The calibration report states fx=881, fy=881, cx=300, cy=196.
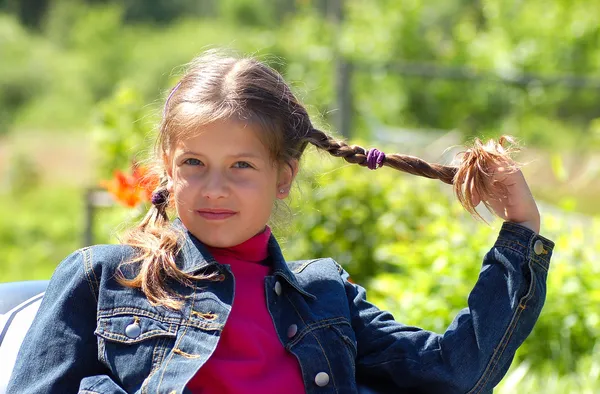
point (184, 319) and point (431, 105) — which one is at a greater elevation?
point (184, 319)

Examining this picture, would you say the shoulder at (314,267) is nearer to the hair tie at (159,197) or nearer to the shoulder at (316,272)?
the shoulder at (316,272)

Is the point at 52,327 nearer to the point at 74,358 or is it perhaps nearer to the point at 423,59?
the point at 74,358

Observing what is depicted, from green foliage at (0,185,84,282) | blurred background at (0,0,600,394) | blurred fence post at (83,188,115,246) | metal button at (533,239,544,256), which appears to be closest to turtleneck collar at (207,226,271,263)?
blurred background at (0,0,600,394)

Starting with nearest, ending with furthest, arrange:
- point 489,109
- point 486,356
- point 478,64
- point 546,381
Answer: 1. point 486,356
2. point 546,381
3. point 489,109
4. point 478,64

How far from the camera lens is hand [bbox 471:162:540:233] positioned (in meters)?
1.80

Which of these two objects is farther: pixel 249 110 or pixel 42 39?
pixel 42 39

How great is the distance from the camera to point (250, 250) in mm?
1932

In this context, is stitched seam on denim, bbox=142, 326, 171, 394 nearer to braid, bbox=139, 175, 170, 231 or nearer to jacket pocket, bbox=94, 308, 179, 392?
jacket pocket, bbox=94, 308, 179, 392

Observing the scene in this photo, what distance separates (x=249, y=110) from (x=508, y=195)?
571 millimetres

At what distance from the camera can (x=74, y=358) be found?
1.69m

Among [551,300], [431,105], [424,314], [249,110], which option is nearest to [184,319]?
[249,110]

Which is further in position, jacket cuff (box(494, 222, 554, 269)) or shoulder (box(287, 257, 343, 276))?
shoulder (box(287, 257, 343, 276))

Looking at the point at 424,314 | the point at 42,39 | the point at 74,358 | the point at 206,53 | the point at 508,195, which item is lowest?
the point at 42,39

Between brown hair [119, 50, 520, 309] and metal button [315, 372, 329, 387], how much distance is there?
0.30m
